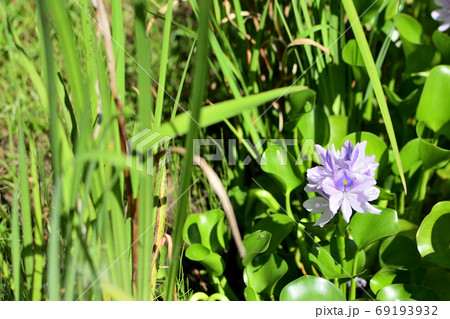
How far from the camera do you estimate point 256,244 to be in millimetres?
783

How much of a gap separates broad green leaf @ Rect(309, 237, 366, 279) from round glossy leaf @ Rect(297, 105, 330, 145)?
8.6 inches

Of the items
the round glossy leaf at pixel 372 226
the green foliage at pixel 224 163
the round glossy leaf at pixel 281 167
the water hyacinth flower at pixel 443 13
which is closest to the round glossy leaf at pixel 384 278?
the green foliage at pixel 224 163

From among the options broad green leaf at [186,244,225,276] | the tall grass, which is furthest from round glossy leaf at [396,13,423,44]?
broad green leaf at [186,244,225,276]

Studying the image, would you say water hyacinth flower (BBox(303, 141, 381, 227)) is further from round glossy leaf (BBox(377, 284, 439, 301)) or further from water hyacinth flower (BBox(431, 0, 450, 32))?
water hyacinth flower (BBox(431, 0, 450, 32))

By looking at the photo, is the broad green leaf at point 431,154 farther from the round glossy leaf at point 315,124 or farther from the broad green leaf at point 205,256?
the broad green leaf at point 205,256

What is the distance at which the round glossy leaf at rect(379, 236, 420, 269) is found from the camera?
33.9 inches

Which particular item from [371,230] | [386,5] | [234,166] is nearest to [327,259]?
[371,230]

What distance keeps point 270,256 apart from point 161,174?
0.82 feet

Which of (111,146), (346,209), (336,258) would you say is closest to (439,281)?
(336,258)

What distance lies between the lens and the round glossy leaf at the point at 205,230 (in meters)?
0.88

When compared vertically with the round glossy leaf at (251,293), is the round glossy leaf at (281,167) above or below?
above

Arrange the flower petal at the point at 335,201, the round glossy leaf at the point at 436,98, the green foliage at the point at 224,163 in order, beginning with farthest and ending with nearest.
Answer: the round glossy leaf at the point at 436,98, the flower petal at the point at 335,201, the green foliage at the point at 224,163

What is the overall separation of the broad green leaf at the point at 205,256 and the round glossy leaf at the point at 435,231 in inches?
13.3
